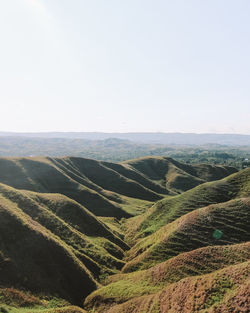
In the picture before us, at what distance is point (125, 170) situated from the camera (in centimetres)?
19012

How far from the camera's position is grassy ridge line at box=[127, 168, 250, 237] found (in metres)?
77.4

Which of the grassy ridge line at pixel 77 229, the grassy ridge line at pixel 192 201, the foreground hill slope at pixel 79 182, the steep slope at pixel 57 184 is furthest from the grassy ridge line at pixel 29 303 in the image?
the foreground hill slope at pixel 79 182

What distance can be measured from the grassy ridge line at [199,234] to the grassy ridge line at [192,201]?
16936mm

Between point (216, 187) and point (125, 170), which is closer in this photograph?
point (216, 187)

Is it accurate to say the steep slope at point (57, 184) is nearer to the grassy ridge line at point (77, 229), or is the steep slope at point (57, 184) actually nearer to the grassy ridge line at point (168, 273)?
the grassy ridge line at point (77, 229)

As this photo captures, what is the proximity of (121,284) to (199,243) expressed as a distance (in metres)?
20.1

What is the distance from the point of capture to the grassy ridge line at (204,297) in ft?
79.4

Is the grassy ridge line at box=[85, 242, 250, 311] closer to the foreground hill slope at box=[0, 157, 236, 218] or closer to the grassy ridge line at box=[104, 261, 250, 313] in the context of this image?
the grassy ridge line at box=[104, 261, 250, 313]

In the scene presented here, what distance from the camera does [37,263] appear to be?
40.8 m

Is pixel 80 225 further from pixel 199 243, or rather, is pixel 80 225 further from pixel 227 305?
pixel 227 305

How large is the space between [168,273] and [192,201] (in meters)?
47.1

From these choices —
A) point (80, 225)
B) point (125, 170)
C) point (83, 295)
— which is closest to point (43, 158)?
point (125, 170)

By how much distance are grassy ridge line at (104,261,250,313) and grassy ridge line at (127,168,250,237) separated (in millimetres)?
41706

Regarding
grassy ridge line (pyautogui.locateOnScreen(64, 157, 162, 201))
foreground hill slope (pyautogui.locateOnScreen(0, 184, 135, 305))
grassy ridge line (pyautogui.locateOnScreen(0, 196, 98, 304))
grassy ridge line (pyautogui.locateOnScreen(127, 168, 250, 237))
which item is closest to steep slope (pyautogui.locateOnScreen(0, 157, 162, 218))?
grassy ridge line (pyautogui.locateOnScreen(64, 157, 162, 201))
